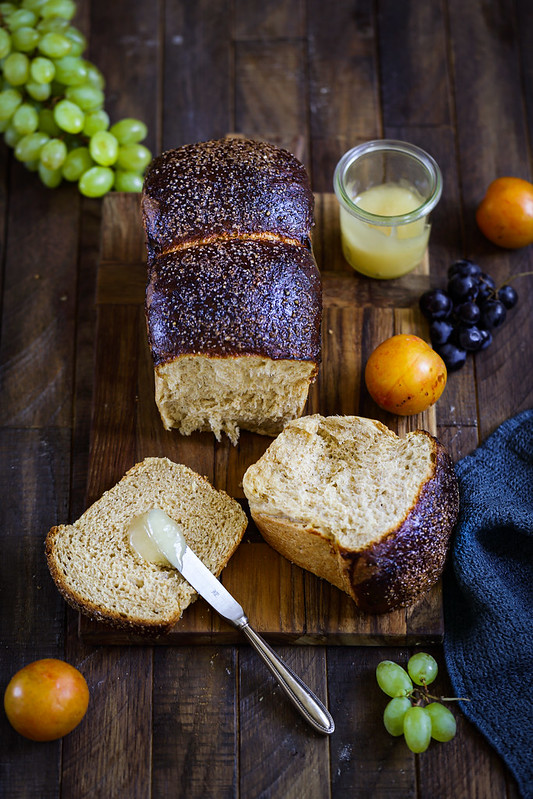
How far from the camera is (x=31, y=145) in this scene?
3.21 meters

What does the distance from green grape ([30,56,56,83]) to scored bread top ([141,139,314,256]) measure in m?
0.69

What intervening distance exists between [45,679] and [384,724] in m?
1.05

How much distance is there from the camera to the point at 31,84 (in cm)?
315

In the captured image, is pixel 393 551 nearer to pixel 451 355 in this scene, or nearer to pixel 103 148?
pixel 451 355

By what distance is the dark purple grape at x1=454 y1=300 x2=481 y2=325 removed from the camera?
296cm

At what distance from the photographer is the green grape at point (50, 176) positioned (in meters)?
3.28

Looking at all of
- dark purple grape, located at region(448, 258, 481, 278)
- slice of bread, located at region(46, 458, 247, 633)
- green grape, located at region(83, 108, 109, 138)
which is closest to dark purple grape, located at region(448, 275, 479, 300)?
dark purple grape, located at region(448, 258, 481, 278)

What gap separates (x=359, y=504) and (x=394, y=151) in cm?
136

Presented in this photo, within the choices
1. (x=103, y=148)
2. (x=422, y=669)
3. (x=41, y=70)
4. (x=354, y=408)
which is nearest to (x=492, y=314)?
(x=354, y=408)

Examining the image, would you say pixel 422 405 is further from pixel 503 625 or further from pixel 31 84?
pixel 31 84

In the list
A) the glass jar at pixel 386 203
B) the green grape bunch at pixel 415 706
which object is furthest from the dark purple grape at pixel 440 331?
the green grape bunch at pixel 415 706

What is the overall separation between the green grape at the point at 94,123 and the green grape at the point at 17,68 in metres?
0.27

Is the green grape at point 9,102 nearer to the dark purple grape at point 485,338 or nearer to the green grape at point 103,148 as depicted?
the green grape at point 103,148

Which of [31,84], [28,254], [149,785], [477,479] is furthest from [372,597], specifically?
[31,84]
